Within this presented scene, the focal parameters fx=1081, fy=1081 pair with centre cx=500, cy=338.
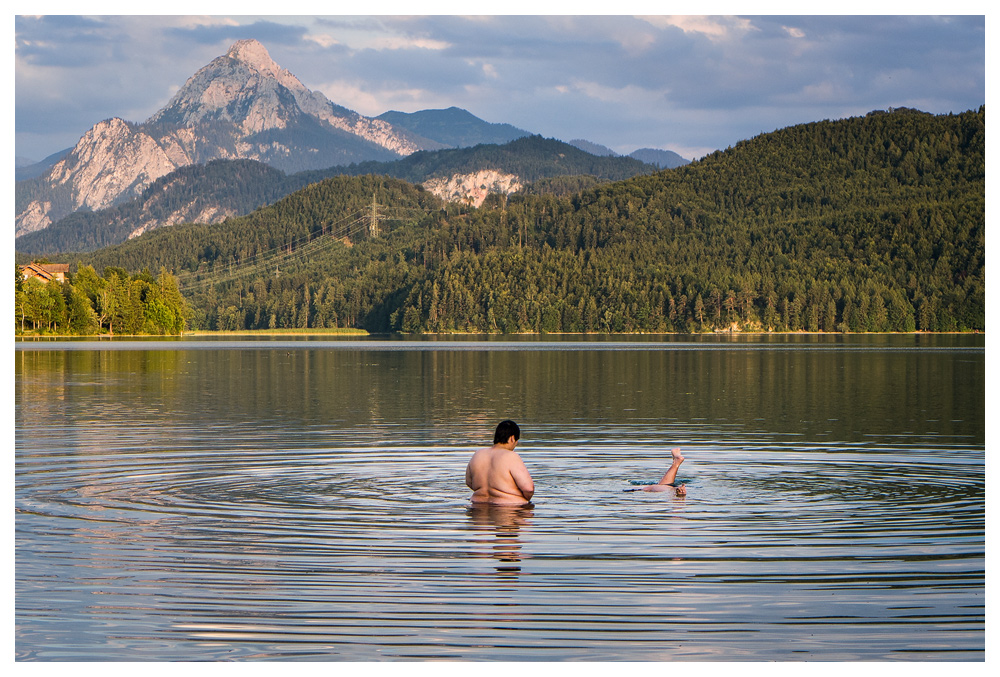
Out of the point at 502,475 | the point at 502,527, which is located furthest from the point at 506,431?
the point at 502,527

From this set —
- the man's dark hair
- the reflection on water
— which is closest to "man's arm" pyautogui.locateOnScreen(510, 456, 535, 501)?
the reflection on water

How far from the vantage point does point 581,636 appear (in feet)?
43.0

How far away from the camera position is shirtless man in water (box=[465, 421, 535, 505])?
22297 mm

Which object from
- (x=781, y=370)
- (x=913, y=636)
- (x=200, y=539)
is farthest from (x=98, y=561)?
(x=781, y=370)

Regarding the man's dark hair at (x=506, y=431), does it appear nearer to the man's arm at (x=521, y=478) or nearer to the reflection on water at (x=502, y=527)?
the man's arm at (x=521, y=478)

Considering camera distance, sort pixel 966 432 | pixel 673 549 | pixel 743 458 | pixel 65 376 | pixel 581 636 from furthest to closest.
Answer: pixel 65 376 < pixel 966 432 < pixel 743 458 < pixel 673 549 < pixel 581 636

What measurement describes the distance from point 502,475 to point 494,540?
3.26m

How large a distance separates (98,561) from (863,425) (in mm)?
31575

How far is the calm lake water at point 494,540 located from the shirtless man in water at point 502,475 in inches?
21.8

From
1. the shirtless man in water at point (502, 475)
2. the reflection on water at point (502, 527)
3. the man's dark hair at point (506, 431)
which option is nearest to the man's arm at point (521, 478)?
the shirtless man in water at point (502, 475)

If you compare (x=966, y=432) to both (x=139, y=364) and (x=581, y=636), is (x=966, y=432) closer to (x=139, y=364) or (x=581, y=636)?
(x=581, y=636)

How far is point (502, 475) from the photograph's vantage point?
22.3m

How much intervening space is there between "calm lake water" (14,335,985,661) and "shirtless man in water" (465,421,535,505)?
55cm
